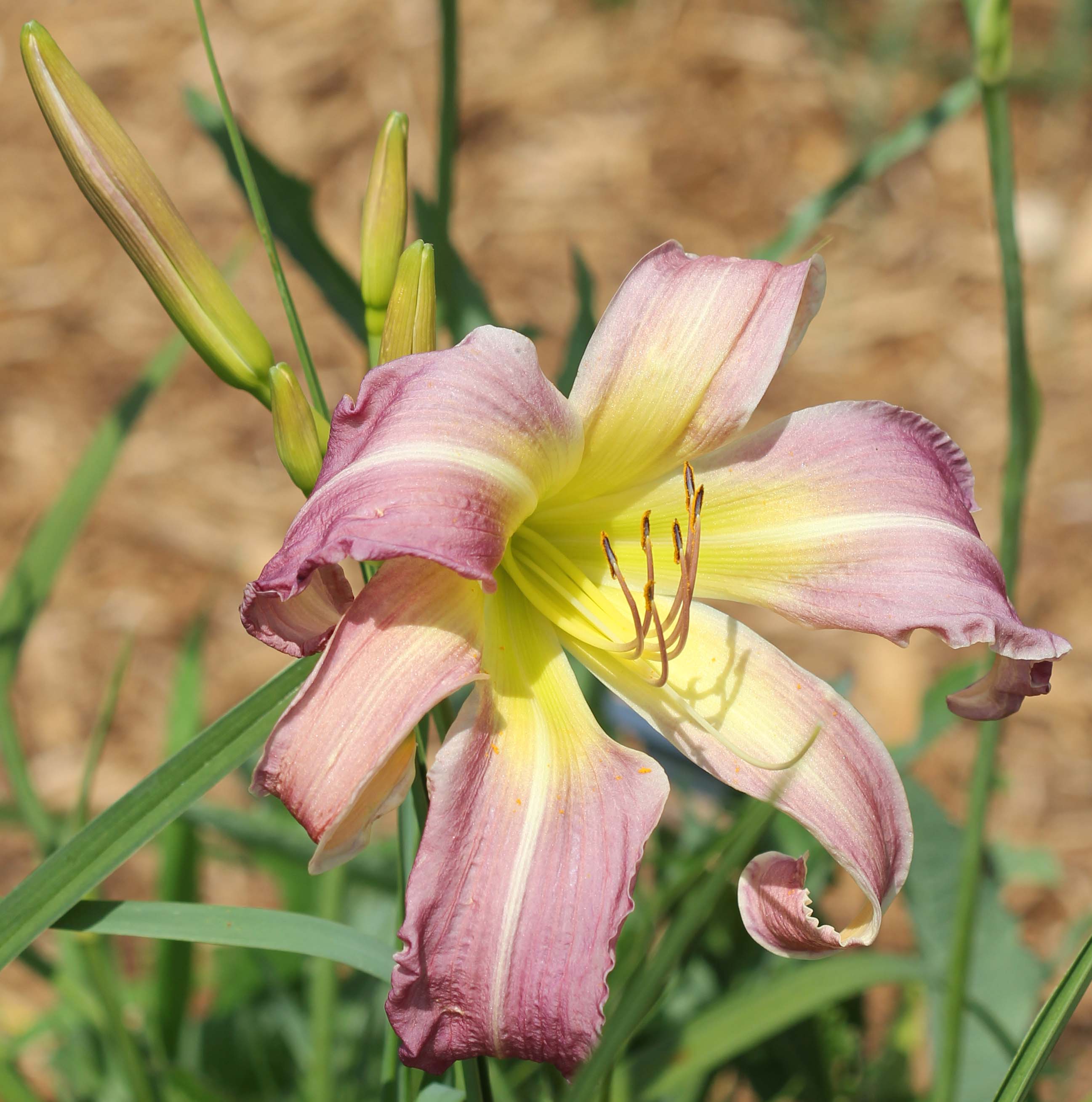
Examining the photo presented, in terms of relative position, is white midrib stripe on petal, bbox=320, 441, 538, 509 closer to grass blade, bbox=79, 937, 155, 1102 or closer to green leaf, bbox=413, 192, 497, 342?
green leaf, bbox=413, 192, 497, 342

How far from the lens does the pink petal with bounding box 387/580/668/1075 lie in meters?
0.71

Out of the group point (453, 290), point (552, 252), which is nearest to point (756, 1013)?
point (453, 290)

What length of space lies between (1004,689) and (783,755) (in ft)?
0.55

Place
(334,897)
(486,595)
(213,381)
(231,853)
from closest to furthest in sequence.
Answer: (486,595) → (334,897) → (231,853) → (213,381)

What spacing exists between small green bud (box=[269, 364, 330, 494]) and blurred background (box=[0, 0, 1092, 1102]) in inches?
72.1

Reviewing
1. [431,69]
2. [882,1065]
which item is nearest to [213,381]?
[431,69]

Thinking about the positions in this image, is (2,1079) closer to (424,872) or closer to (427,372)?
(424,872)

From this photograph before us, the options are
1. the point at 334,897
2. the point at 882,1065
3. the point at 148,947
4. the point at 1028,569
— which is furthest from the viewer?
the point at 1028,569

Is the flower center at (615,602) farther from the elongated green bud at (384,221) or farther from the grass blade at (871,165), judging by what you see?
the grass blade at (871,165)

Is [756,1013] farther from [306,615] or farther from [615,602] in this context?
[306,615]

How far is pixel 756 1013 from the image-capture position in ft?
3.45

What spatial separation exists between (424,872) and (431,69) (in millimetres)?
3378

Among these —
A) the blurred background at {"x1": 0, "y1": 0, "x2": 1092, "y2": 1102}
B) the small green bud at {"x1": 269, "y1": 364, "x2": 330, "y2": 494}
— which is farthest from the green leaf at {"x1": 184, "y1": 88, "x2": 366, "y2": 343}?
the blurred background at {"x1": 0, "y1": 0, "x2": 1092, "y2": 1102}

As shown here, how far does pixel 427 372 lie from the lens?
75cm
